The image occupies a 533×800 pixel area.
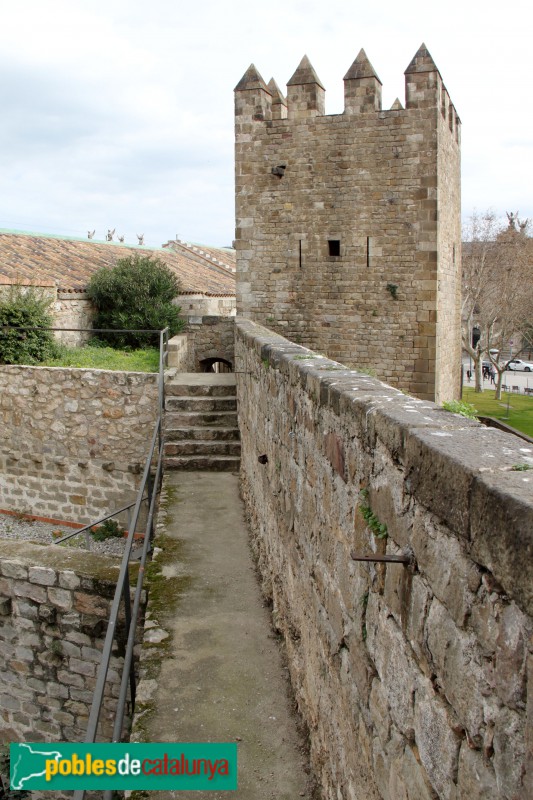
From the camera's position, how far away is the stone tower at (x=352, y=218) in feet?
38.4

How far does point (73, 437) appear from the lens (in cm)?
1120

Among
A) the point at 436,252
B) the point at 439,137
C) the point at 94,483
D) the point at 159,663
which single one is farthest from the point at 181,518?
the point at 439,137

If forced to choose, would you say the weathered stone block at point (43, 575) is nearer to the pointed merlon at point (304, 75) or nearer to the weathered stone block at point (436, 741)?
the weathered stone block at point (436, 741)

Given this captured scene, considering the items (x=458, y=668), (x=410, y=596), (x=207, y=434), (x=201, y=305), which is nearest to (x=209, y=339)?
(x=201, y=305)

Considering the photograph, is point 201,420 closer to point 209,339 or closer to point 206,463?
point 206,463

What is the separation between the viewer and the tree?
1073 inches

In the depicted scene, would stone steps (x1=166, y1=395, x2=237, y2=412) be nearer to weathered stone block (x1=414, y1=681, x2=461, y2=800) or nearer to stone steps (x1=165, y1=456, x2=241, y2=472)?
stone steps (x1=165, y1=456, x2=241, y2=472)

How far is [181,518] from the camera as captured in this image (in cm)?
671

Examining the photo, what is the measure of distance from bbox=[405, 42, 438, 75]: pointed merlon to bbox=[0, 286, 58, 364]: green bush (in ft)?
24.9

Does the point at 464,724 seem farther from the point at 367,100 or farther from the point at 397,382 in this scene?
the point at 367,100

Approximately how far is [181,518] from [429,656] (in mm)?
5215

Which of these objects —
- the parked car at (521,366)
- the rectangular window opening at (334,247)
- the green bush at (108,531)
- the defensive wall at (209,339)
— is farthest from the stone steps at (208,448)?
the parked car at (521,366)

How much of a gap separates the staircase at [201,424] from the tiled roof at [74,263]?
5.38 metres

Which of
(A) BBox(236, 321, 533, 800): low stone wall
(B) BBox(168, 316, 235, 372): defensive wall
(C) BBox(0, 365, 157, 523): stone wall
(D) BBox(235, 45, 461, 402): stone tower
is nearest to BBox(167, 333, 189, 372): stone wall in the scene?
(B) BBox(168, 316, 235, 372): defensive wall
